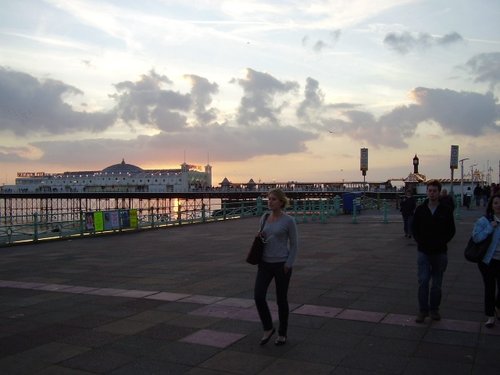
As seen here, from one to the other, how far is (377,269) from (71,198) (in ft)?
449

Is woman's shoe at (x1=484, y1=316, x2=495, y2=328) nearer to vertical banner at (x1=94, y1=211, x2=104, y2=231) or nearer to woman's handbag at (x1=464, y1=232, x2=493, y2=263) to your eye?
woman's handbag at (x1=464, y1=232, x2=493, y2=263)

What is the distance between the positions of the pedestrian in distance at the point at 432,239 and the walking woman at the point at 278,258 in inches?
68.3

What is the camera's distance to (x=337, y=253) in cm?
1297

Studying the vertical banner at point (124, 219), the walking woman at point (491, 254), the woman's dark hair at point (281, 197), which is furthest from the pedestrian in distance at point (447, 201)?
the vertical banner at point (124, 219)

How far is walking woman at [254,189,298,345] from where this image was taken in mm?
5316

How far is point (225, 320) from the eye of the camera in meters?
6.48

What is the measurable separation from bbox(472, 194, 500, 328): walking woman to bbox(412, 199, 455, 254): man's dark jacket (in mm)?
306

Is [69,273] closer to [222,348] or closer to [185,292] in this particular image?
[185,292]

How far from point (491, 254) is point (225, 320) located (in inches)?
125

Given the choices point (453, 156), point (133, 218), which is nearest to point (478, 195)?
point (453, 156)

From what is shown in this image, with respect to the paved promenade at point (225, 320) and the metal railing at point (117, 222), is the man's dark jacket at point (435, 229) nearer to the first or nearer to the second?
the paved promenade at point (225, 320)

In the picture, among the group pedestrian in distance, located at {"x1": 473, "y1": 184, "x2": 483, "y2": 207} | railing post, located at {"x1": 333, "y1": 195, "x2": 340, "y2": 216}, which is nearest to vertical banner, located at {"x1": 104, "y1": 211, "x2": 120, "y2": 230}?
railing post, located at {"x1": 333, "y1": 195, "x2": 340, "y2": 216}

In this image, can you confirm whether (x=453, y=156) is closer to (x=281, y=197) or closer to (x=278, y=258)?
(x=281, y=197)

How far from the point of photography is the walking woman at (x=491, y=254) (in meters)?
5.77
